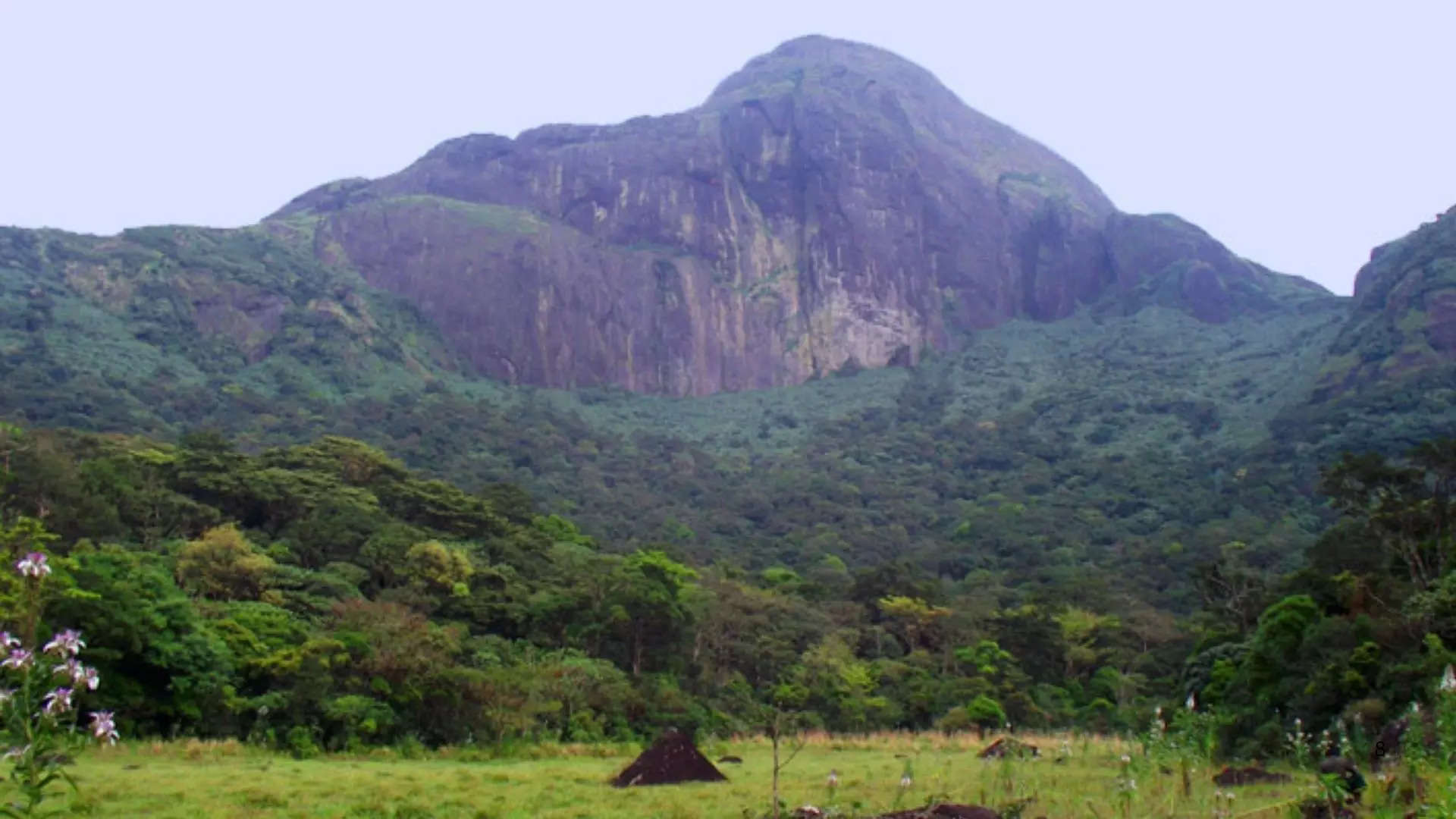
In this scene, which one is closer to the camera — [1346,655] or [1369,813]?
[1369,813]

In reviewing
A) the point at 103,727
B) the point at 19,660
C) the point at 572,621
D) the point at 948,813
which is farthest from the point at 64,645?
the point at 572,621

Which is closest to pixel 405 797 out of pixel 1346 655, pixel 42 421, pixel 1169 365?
pixel 1346 655

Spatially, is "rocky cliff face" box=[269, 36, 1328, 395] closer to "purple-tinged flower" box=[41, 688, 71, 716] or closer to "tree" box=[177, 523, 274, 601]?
"tree" box=[177, 523, 274, 601]

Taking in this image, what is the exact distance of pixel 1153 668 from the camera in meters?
39.2

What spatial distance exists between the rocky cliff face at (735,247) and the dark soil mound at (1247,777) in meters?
101

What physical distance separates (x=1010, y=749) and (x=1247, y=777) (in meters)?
2.80

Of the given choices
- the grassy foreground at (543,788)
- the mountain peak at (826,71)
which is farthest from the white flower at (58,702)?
the mountain peak at (826,71)

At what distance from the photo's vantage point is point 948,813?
1020 centimetres

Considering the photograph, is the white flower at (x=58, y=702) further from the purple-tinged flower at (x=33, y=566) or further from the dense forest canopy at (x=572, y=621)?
the dense forest canopy at (x=572, y=621)

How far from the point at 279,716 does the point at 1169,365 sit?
3986 inches

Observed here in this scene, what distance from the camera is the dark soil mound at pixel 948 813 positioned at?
10.0 metres

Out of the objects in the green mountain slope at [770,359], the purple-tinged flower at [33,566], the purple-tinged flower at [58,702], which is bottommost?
the purple-tinged flower at [58,702]

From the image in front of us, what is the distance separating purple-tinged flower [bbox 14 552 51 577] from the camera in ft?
18.9

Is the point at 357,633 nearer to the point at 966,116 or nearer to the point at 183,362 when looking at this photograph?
the point at 183,362
